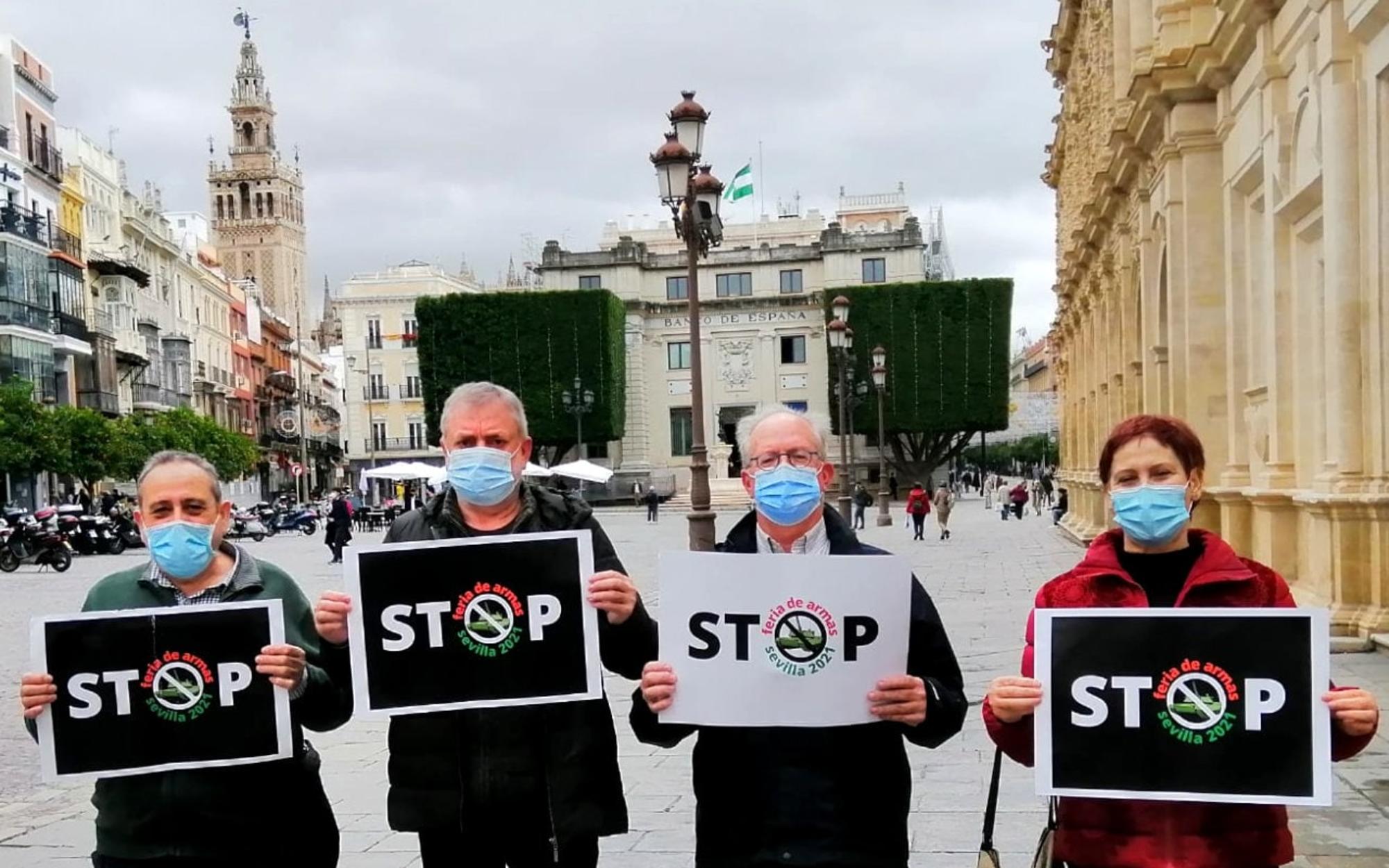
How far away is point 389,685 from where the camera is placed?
394 cm

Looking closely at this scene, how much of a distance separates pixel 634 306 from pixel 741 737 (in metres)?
72.2

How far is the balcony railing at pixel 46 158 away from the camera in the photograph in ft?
175

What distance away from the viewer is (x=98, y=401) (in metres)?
57.3

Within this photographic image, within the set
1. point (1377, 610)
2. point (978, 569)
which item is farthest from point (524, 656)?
point (978, 569)

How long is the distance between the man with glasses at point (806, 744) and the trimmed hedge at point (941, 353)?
61435 millimetres

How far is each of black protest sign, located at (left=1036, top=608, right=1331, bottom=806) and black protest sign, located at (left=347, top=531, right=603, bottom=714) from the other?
1299 millimetres

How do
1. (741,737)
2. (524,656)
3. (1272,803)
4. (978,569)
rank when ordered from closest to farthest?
1. (1272,803)
2. (741,737)
3. (524,656)
4. (978,569)

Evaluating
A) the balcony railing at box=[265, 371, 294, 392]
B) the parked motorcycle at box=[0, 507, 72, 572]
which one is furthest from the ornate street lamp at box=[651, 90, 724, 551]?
the balcony railing at box=[265, 371, 294, 392]

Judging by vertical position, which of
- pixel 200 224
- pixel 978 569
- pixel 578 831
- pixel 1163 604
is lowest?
pixel 978 569

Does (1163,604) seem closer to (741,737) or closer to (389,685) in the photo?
(741,737)

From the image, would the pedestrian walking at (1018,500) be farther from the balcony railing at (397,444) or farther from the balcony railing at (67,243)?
the balcony railing at (397,444)

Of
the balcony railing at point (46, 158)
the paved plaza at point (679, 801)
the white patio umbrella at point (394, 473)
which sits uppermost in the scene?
the balcony railing at point (46, 158)

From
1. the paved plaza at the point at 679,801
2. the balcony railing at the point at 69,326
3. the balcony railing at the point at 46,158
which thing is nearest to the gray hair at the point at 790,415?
the paved plaza at the point at 679,801

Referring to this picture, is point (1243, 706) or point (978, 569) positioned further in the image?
point (978, 569)
